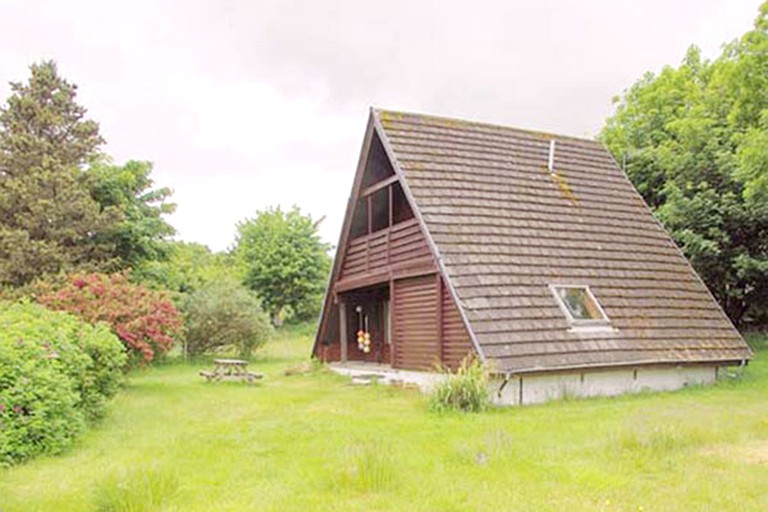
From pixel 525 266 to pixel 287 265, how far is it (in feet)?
84.8

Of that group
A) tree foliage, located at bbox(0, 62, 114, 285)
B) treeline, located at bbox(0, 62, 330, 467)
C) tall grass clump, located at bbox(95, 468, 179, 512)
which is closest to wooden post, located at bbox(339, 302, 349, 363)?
treeline, located at bbox(0, 62, 330, 467)

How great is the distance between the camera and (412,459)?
6.50 m

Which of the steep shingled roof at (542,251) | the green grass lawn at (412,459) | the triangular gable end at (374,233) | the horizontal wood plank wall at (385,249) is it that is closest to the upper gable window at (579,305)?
the steep shingled roof at (542,251)

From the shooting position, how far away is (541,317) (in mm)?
10844

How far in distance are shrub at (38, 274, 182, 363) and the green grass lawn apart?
99.9 inches

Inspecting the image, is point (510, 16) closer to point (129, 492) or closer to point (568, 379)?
point (568, 379)

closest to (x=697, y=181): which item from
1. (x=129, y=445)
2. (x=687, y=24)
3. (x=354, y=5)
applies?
(x=687, y=24)

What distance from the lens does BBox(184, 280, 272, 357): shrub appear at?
2231cm

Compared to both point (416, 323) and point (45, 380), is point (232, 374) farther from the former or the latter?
point (45, 380)

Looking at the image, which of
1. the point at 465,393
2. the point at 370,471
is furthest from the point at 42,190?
the point at 370,471

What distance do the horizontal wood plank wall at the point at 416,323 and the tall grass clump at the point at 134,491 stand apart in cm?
692

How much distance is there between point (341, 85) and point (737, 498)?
15517 mm

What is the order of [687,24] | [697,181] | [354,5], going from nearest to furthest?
1. [354,5]
2. [697,181]
3. [687,24]

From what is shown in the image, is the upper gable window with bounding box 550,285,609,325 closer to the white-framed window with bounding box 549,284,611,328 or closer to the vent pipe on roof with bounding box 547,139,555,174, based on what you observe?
the white-framed window with bounding box 549,284,611,328
